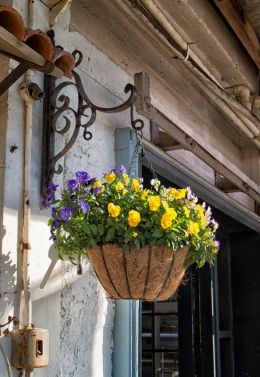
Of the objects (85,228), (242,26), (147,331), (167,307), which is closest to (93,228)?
(85,228)

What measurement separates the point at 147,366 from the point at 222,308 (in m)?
0.94

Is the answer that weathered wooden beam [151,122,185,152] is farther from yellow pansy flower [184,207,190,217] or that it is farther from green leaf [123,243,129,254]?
green leaf [123,243,129,254]

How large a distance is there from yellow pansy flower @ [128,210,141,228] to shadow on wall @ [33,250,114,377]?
0.51m

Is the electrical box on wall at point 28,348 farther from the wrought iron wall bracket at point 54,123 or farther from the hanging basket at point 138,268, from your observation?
the wrought iron wall bracket at point 54,123

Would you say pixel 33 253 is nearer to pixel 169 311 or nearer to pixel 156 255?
pixel 156 255

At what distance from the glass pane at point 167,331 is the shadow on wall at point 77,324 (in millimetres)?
2789

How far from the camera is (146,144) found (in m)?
3.16

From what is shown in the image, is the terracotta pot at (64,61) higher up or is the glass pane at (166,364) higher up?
the terracotta pot at (64,61)

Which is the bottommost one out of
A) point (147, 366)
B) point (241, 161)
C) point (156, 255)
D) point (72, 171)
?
point (147, 366)

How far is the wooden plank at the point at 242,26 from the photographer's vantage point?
3.93m

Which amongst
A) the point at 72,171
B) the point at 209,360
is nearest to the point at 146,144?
the point at 72,171

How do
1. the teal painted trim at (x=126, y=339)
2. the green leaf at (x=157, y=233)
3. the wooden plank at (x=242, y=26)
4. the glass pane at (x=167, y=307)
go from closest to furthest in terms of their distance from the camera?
the green leaf at (x=157, y=233) → the teal painted trim at (x=126, y=339) → the wooden plank at (x=242, y=26) → the glass pane at (x=167, y=307)

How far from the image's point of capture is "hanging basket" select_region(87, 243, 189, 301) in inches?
77.2

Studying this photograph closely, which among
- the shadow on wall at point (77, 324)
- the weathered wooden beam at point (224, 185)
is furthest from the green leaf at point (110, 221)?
the weathered wooden beam at point (224, 185)
